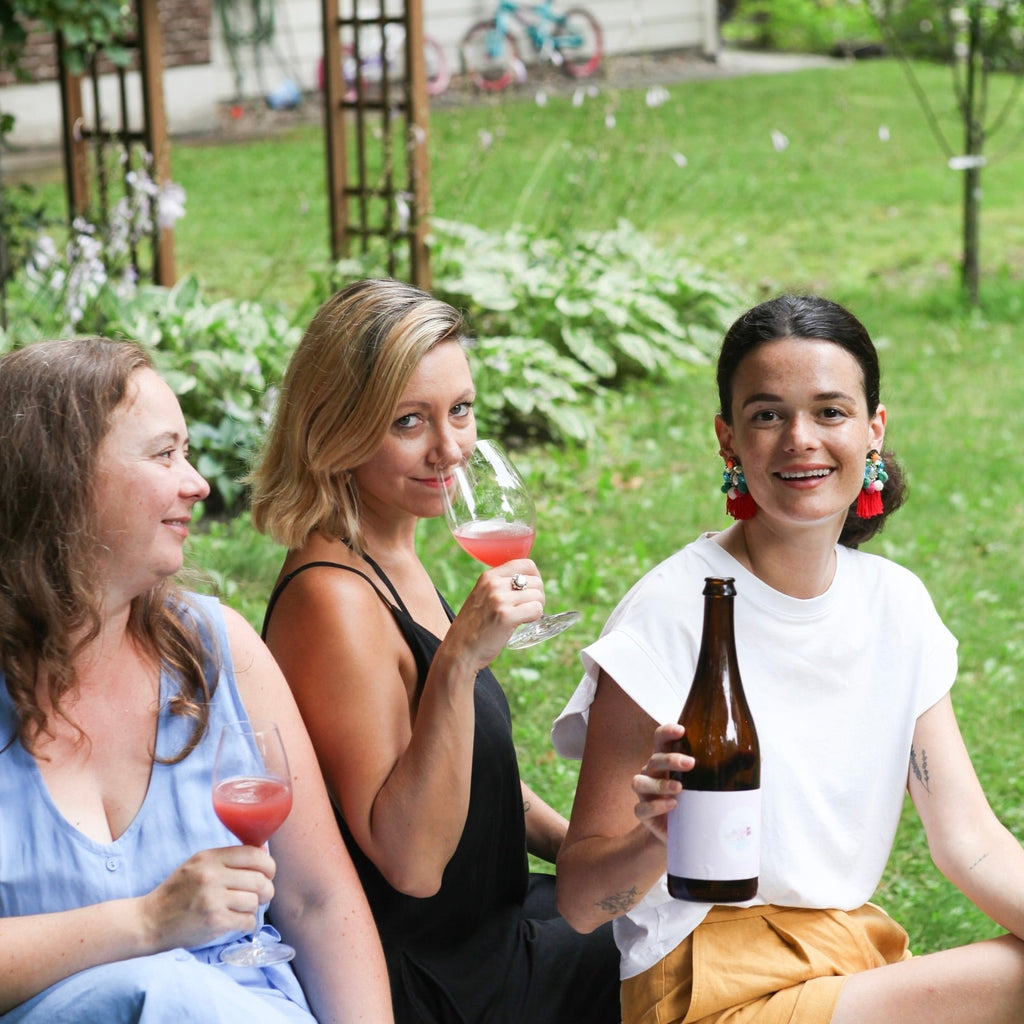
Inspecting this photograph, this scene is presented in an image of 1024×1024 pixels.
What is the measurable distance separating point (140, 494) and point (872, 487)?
1.24m

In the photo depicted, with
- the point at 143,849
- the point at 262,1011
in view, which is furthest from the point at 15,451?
the point at 262,1011

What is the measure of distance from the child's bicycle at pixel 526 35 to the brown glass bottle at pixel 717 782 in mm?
16087

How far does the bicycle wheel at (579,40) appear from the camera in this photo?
17922 mm

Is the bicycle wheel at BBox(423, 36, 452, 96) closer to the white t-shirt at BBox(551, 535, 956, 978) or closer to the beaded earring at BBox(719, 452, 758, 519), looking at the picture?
the beaded earring at BBox(719, 452, 758, 519)

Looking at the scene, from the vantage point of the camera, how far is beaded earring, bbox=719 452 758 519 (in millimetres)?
2438

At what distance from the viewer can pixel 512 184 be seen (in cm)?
1252

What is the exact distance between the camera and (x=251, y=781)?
1.97 m

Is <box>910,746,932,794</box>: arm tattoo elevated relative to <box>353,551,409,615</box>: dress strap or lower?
lower

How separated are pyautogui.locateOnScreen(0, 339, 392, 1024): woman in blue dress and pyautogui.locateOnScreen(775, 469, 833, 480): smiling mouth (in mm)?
897

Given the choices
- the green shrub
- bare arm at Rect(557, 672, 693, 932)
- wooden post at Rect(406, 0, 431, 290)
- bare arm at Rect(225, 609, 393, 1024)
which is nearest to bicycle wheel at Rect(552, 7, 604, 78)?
the green shrub

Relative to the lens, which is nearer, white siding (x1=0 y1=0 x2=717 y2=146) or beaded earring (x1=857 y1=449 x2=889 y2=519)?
beaded earring (x1=857 y1=449 x2=889 y2=519)

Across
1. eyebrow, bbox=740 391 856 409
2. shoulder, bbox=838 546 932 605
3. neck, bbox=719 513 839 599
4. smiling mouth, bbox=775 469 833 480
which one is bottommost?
→ shoulder, bbox=838 546 932 605

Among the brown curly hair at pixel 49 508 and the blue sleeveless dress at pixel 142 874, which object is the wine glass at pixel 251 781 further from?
the brown curly hair at pixel 49 508

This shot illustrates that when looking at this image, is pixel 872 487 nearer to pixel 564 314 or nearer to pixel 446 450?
pixel 446 450
